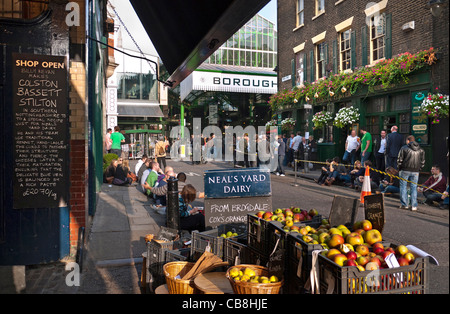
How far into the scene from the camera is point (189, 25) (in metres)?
3.39

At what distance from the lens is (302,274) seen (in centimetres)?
295

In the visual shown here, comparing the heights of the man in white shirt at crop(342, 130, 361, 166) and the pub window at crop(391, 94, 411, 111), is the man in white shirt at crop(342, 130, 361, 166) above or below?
below

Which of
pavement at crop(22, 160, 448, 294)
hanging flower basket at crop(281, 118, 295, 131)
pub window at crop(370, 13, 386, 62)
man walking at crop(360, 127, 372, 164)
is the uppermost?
pub window at crop(370, 13, 386, 62)

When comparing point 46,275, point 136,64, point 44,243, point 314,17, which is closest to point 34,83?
point 44,243

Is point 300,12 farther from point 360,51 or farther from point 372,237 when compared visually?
point 372,237

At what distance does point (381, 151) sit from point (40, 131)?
9069 mm

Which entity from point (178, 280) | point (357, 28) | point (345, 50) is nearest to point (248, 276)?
point (178, 280)

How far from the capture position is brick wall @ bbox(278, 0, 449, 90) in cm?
187

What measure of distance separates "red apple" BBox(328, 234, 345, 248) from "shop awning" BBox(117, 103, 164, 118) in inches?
1320

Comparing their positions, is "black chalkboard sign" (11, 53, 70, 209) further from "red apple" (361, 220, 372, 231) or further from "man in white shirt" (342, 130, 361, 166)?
"man in white shirt" (342, 130, 361, 166)

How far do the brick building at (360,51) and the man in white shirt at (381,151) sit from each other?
28 centimetres

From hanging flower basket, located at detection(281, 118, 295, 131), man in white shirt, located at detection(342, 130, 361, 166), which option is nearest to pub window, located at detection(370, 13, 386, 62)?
man in white shirt, located at detection(342, 130, 361, 166)
